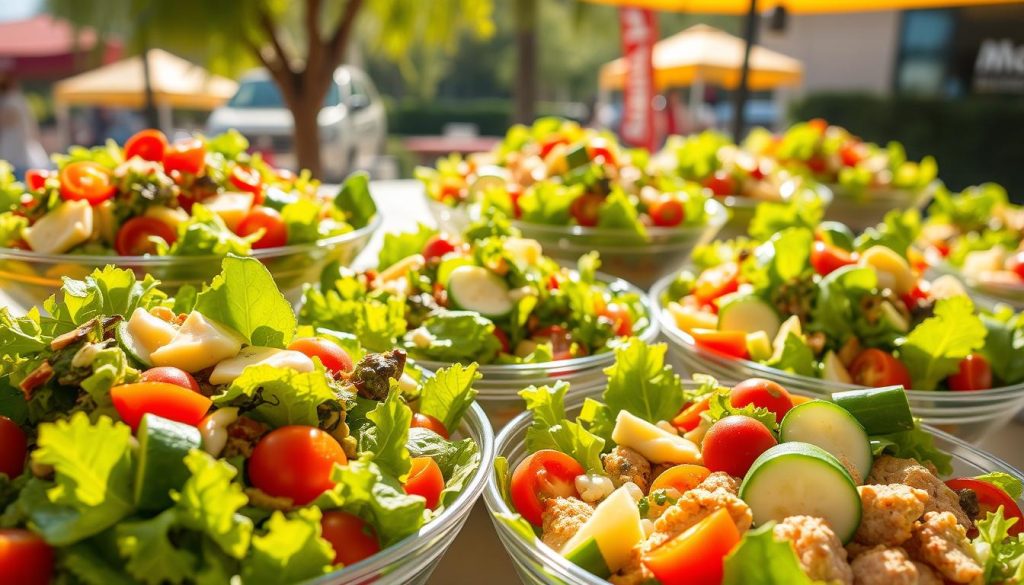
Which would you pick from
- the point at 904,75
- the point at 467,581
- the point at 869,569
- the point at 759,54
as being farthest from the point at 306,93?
the point at 759,54

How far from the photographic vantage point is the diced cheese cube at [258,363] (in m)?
0.98

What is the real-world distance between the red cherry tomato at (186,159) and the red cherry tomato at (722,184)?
202 cm

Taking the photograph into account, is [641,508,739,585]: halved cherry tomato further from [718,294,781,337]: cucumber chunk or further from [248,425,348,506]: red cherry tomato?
[718,294,781,337]: cucumber chunk

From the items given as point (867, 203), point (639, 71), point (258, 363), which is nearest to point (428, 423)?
point (258, 363)

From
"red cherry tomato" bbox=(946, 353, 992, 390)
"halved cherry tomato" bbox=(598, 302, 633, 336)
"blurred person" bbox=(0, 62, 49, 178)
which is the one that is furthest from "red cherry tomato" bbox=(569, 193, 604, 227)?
"blurred person" bbox=(0, 62, 49, 178)

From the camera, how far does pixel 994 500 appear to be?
3.71 ft

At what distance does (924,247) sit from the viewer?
290cm

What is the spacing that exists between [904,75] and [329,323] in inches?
460

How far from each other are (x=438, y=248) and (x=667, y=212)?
917mm

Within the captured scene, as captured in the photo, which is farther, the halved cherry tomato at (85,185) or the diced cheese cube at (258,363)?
the halved cherry tomato at (85,185)

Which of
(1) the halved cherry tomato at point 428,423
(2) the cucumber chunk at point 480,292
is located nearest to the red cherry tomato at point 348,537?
(1) the halved cherry tomato at point 428,423

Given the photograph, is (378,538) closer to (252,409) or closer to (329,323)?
(252,409)

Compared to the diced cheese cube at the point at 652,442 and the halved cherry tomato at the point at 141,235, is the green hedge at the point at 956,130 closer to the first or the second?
the diced cheese cube at the point at 652,442

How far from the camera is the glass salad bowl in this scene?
7.70 feet
